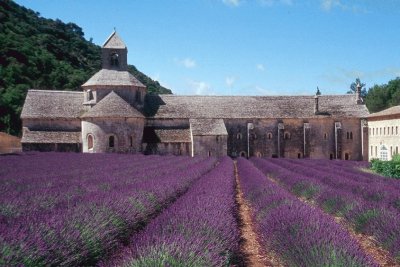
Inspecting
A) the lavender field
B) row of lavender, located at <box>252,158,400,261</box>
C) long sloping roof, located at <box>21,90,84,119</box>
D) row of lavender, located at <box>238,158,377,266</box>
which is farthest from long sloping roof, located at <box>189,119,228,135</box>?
row of lavender, located at <box>238,158,377,266</box>

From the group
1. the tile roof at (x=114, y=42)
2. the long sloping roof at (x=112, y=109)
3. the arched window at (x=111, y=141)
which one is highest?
the tile roof at (x=114, y=42)

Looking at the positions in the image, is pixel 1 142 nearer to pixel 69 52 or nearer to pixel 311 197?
pixel 311 197

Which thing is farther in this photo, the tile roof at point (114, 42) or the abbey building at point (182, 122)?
the tile roof at point (114, 42)

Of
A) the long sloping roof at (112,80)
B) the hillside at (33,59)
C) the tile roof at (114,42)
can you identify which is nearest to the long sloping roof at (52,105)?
the long sloping roof at (112,80)

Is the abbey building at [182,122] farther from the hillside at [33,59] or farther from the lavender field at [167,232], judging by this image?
the lavender field at [167,232]

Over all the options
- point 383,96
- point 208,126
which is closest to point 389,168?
point 208,126

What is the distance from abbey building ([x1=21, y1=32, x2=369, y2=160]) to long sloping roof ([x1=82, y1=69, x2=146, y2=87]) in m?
0.07

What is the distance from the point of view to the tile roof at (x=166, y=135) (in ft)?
132

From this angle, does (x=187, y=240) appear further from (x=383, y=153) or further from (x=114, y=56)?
(x=114, y=56)

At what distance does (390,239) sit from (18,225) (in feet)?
17.0

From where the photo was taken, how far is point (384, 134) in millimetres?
39844

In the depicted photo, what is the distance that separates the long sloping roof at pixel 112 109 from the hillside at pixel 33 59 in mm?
17496

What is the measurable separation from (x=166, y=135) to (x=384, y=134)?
62.1ft

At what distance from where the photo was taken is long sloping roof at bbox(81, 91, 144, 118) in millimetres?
38125
